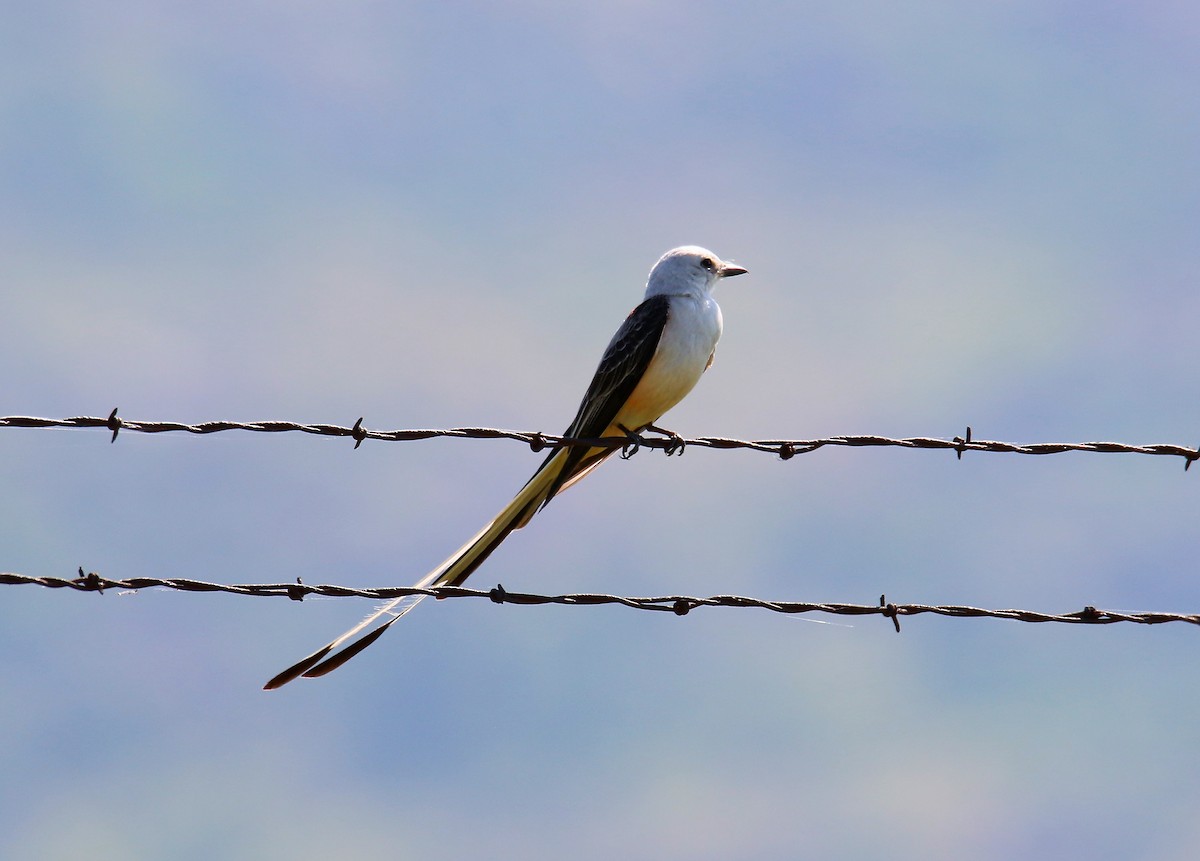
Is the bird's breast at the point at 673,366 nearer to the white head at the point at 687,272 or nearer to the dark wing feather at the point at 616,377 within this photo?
Answer: the dark wing feather at the point at 616,377

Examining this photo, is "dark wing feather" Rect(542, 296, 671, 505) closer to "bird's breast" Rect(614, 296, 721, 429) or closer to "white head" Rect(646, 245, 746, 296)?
"bird's breast" Rect(614, 296, 721, 429)

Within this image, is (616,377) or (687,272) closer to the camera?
(616,377)

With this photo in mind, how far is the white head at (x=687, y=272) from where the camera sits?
24.1ft

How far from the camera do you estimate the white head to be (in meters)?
7.36

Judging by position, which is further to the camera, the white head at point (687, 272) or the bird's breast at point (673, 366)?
the white head at point (687, 272)

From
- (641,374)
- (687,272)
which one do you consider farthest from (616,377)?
(687,272)

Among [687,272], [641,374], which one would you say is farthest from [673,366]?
[687,272]

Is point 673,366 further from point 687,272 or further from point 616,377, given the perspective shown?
point 687,272

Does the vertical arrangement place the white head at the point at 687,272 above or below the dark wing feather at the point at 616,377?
above

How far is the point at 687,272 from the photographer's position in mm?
7457

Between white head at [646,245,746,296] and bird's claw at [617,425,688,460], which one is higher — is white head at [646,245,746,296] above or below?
above

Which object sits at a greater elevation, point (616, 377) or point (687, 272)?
point (687, 272)

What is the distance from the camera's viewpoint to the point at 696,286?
7.38 metres

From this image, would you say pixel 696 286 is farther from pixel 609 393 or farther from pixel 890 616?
pixel 890 616
